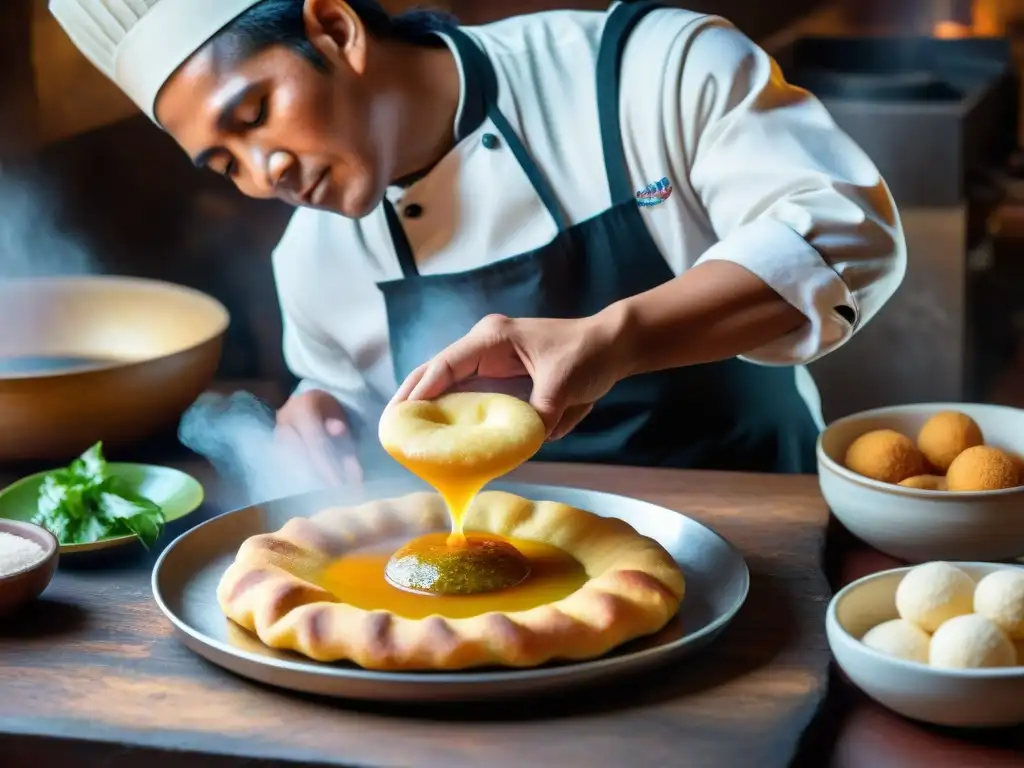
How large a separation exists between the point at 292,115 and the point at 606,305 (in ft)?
1.92

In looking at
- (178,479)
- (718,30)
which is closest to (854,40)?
(718,30)

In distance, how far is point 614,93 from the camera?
2.03 metres

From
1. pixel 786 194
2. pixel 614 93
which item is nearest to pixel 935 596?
pixel 786 194

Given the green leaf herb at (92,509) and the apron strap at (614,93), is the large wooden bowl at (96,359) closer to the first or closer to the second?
the green leaf herb at (92,509)

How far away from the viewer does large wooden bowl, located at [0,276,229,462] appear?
6.38ft

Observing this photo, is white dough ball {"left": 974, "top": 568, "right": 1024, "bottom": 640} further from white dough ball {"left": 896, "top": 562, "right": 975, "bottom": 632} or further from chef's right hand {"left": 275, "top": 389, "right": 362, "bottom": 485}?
chef's right hand {"left": 275, "top": 389, "right": 362, "bottom": 485}

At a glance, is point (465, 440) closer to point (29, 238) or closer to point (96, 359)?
point (96, 359)

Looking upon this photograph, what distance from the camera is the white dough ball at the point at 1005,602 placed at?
1.20 m

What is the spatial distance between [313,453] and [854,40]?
1.67 m

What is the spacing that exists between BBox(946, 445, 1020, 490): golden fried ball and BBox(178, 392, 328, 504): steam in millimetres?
891

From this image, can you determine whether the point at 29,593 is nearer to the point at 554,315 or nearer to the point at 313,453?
the point at 313,453

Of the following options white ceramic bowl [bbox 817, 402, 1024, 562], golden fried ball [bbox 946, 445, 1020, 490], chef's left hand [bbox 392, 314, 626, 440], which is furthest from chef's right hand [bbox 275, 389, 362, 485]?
golden fried ball [bbox 946, 445, 1020, 490]

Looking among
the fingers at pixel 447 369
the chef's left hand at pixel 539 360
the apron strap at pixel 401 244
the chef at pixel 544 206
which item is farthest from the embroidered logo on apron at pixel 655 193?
the fingers at pixel 447 369

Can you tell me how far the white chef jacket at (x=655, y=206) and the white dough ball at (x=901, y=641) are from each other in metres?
0.59
